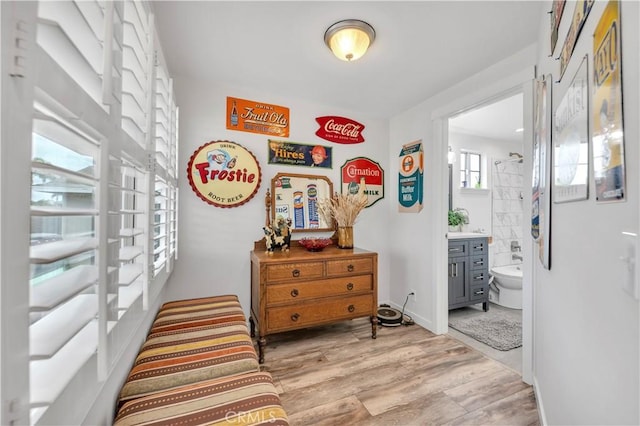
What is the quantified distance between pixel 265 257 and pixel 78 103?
5.79 ft

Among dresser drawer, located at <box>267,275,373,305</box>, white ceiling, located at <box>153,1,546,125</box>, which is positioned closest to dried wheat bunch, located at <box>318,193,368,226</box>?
dresser drawer, located at <box>267,275,373,305</box>

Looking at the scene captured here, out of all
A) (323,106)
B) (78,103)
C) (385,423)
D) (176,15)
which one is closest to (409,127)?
(323,106)

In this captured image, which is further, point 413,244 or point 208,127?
point 413,244

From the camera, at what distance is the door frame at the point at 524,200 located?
188 cm

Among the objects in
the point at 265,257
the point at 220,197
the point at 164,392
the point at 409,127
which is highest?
the point at 409,127

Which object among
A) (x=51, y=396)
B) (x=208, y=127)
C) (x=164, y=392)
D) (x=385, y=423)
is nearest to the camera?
(x=51, y=396)

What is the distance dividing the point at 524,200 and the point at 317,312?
1832 mm

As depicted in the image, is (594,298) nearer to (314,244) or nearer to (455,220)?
(314,244)

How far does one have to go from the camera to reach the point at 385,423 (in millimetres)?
1498

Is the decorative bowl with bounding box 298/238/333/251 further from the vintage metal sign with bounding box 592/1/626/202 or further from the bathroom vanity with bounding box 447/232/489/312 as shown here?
the vintage metal sign with bounding box 592/1/626/202

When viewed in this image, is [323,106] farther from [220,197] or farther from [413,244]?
[413,244]

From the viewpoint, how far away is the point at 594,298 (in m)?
0.77

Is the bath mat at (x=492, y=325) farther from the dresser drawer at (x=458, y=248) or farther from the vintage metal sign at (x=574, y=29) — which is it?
the vintage metal sign at (x=574, y=29)

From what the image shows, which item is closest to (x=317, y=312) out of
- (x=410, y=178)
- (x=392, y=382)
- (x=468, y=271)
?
(x=392, y=382)
